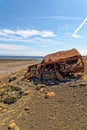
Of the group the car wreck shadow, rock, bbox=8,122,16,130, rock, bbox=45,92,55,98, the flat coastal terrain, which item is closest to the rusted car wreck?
the car wreck shadow

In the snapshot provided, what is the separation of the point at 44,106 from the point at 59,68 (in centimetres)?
442

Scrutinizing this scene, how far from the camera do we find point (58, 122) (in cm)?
1030

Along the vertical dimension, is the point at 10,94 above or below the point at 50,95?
below

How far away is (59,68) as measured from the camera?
621 inches

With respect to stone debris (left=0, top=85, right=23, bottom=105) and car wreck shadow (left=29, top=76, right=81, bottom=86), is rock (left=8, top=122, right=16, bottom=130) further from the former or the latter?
car wreck shadow (left=29, top=76, right=81, bottom=86)

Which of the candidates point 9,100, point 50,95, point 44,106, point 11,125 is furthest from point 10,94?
point 11,125

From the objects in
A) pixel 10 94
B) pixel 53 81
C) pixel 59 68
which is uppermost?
pixel 59 68

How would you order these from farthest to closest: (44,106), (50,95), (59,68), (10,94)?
(59,68)
(10,94)
(50,95)
(44,106)

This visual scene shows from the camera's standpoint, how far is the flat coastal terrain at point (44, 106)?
10.3 metres

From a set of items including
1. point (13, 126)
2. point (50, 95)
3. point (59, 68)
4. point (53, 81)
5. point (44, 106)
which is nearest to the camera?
point (13, 126)

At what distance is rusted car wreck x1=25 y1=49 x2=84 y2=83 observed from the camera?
1559 centimetres

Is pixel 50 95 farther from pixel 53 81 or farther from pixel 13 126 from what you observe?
pixel 13 126

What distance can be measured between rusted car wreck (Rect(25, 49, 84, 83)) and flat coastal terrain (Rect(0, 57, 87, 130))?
90 cm

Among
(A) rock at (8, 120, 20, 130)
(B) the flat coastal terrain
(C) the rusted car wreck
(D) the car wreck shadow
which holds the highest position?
(C) the rusted car wreck
